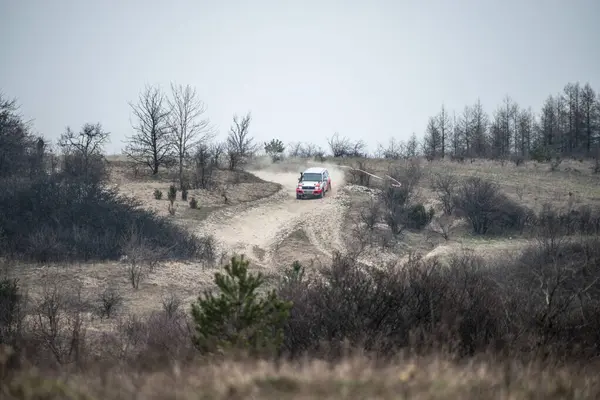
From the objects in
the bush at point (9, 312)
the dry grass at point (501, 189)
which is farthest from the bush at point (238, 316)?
the dry grass at point (501, 189)

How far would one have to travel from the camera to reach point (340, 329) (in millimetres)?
10680

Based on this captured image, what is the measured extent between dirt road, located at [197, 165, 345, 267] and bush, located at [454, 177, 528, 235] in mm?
8358

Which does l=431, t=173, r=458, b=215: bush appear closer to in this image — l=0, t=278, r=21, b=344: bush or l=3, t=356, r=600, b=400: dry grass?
l=0, t=278, r=21, b=344: bush

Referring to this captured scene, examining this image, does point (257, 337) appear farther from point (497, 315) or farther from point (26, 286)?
point (26, 286)

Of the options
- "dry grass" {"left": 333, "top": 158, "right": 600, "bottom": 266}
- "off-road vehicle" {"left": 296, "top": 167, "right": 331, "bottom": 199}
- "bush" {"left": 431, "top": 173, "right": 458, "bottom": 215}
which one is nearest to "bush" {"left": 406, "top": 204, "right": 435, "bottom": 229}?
"dry grass" {"left": 333, "top": 158, "right": 600, "bottom": 266}

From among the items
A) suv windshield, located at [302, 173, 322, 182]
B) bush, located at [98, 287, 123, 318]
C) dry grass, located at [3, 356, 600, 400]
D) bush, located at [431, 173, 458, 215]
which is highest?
suv windshield, located at [302, 173, 322, 182]

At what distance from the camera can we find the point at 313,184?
37375 mm

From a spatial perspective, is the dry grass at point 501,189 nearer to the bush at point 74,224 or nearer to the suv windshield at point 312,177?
the suv windshield at point 312,177

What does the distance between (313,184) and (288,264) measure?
14.8 metres

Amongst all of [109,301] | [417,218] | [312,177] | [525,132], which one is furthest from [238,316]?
[525,132]

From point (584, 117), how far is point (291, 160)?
4101cm

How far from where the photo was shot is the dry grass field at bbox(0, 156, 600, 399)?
17.7 ft

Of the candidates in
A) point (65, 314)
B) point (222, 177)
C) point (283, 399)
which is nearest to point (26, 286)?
point (65, 314)

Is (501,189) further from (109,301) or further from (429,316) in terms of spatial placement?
(109,301)
